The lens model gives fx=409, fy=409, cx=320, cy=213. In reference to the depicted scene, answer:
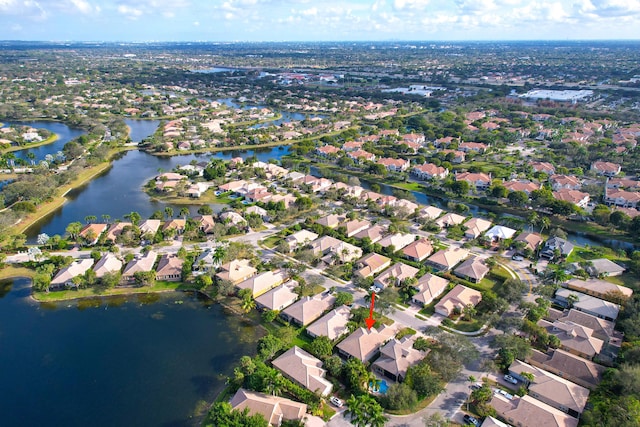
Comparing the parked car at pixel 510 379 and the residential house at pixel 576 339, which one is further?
the residential house at pixel 576 339

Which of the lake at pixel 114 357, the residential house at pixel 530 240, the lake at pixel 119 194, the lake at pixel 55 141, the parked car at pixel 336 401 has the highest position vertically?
the lake at pixel 55 141

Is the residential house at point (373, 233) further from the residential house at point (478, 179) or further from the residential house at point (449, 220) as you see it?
the residential house at point (478, 179)

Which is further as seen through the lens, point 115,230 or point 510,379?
point 115,230

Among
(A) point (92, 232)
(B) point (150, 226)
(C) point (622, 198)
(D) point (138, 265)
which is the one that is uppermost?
(A) point (92, 232)

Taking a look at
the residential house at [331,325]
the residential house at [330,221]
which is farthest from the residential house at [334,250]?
the residential house at [331,325]

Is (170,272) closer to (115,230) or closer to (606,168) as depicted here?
(115,230)

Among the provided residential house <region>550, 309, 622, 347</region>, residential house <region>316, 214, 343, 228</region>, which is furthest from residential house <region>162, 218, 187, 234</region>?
residential house <region>550, 309, 622, 347</region>

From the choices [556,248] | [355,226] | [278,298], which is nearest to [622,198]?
[556,248]
